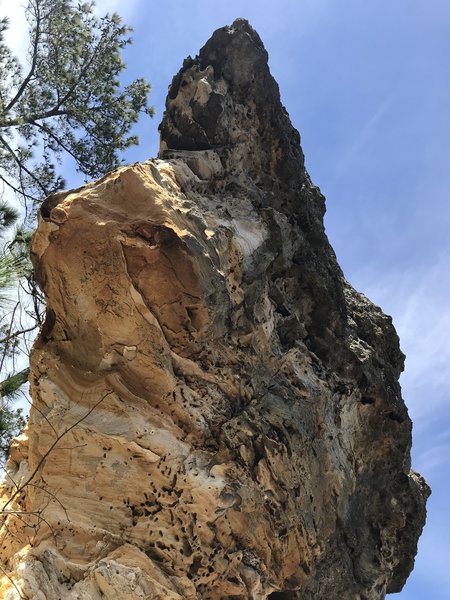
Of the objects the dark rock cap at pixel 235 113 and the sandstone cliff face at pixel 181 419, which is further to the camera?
the dark rock cap at pixel 235 113

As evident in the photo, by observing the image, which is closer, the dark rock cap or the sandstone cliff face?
the sandstone cliff face

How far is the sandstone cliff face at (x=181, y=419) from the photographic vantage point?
5672 mm

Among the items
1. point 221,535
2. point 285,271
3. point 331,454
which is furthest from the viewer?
point 285,271

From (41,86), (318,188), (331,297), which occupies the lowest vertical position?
(331,297)

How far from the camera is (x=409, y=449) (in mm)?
8734

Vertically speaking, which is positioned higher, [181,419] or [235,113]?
[235,113]

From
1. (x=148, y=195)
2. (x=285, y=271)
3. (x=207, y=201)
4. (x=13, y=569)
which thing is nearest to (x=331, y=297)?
(x=285, y=271)

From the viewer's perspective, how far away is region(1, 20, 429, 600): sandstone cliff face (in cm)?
567

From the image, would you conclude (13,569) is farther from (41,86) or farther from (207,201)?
(41,86)

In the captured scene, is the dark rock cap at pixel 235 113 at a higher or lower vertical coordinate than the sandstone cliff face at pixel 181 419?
higher

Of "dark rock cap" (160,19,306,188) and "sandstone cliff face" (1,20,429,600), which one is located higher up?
"dark rock cap" (160,19,306,188)

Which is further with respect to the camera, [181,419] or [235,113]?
[235,113]

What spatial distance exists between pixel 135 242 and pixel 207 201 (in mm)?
1764

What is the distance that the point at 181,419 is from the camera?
6.19 meters
